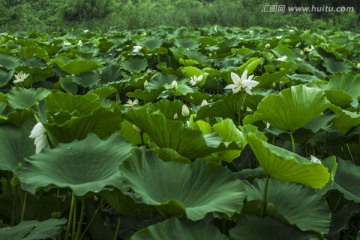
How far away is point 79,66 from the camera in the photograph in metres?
2.55

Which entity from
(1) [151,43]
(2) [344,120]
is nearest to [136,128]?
(2) [344,120]

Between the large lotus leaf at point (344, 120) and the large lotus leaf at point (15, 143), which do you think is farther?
the large lotus leaf at point (344, 120)

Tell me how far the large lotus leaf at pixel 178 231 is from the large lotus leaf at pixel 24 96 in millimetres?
1009

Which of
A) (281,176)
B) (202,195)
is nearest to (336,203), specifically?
(281,176)

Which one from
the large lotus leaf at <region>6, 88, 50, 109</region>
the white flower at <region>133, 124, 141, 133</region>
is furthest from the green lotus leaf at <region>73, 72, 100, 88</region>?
the white flower at <region>133, 124, 141, 133</region>

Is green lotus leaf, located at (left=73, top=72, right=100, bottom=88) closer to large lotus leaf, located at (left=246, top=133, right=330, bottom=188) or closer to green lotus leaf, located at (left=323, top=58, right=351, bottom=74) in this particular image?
green lotus leaf, located at (left=323, top=58, right=351, bottom=74)

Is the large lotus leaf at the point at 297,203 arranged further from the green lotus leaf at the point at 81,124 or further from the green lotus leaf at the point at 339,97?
the green lotus leaf at the point at 339,97

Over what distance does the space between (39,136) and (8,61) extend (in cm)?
217

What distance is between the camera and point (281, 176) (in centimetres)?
94

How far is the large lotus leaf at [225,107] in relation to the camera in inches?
57.2

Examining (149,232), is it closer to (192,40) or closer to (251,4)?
(192,40)

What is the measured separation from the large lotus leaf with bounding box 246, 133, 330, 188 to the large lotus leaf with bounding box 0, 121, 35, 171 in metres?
0.52

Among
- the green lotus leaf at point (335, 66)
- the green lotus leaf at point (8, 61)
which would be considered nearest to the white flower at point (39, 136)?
the green lotus leaf at point (8, 61)

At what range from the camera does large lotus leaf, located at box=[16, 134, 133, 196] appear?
2.77 feet
